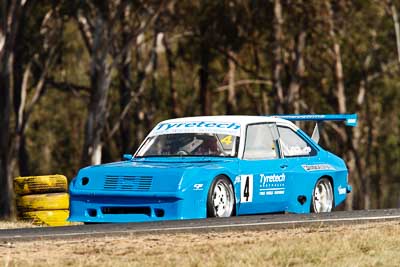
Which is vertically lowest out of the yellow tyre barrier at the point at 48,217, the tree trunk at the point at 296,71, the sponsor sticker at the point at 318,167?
the yellow tyre barrier at the point at 48,217

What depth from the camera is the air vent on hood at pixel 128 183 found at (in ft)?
42.7

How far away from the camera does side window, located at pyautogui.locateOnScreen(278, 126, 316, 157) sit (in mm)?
14969

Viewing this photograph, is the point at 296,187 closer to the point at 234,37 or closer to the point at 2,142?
the point at 2,142

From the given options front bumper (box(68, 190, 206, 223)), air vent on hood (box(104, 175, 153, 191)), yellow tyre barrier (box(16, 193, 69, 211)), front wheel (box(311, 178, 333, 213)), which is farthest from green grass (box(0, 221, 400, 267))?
yellow tyre barrier (box(16, 193, 69, 211))

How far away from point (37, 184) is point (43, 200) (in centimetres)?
41

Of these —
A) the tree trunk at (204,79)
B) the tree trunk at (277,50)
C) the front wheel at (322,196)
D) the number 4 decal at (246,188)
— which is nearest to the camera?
the number 4 decal at (246,188)

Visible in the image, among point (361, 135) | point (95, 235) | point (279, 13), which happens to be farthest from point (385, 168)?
point (95, 235)

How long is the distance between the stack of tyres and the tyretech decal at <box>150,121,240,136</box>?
186cm

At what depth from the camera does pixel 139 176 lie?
516 inches

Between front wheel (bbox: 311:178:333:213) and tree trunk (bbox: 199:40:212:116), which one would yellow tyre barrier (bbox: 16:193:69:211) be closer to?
front wheel (bbox: 311:178:333:213)

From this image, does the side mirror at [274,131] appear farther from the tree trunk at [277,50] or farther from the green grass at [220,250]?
the tree trunk at [277,50]

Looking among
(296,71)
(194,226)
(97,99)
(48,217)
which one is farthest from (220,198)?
(296,71)

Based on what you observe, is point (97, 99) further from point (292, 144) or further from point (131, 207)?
point (131, 207)

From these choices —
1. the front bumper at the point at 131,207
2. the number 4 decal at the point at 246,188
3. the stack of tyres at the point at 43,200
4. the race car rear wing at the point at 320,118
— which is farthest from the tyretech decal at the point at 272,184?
the stack of tyres at the point at 43,200
